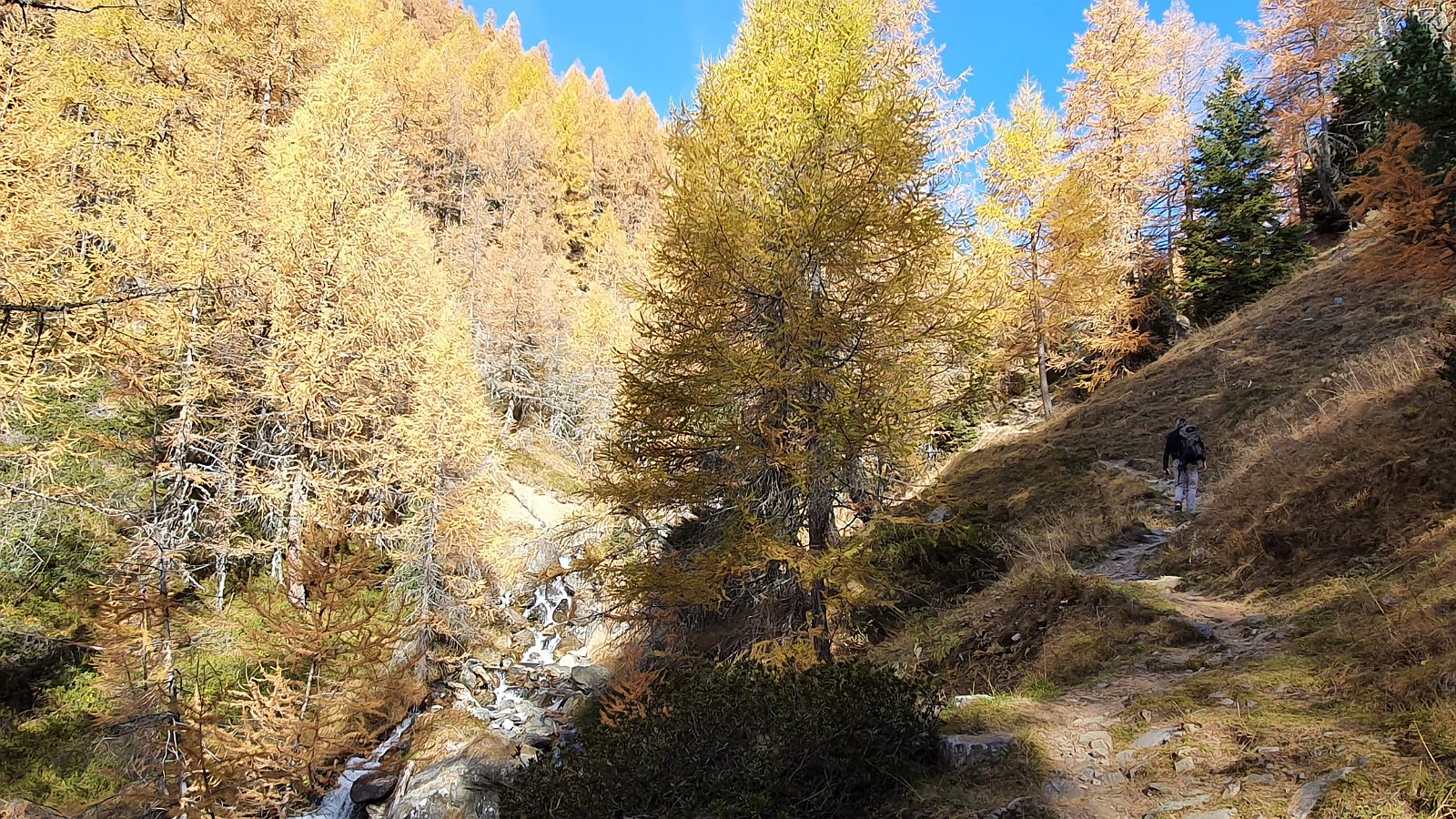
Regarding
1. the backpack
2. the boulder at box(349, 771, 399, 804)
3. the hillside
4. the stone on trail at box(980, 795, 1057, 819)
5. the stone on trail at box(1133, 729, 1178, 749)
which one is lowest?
the boulder at box(349, 771, 399, 804)

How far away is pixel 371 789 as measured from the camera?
9727 millimetres

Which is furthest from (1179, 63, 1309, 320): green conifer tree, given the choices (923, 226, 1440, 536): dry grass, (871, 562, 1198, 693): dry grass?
(871, 562, 1198, 693): dry grass

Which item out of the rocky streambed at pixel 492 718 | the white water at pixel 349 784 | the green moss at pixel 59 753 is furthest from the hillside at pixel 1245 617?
the green moss at pixel 59 753

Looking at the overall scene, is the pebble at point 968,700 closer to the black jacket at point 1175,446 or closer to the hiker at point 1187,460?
the hiker at point 1187,460

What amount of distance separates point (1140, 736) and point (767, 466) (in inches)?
166

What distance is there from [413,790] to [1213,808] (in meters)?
9.04

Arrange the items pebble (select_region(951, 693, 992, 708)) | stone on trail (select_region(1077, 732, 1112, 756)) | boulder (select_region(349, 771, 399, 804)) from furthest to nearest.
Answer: boulder (select_region(349, 771, 399, 804))
pebble (select_region(951, 693, 992, 708))
stone on trail (select_region(1077, 732, 1112, 756))

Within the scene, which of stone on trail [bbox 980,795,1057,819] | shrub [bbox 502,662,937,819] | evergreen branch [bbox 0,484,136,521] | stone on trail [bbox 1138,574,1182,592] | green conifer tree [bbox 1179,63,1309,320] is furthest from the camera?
green conifer tree [bbox 1179,63,1309,320]

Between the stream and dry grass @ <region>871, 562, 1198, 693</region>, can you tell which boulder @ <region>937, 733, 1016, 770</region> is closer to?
dry grass @ <region>871, 562, 1198, 693</region>

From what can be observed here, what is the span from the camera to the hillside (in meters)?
3.58

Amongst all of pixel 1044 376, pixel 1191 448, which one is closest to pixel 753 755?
pixel 1191 448

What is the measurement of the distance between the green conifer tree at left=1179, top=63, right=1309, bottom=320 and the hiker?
494 inches

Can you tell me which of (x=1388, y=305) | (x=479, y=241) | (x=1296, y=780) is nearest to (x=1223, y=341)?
(x=1388, y=305)

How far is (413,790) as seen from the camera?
859 centimetres
